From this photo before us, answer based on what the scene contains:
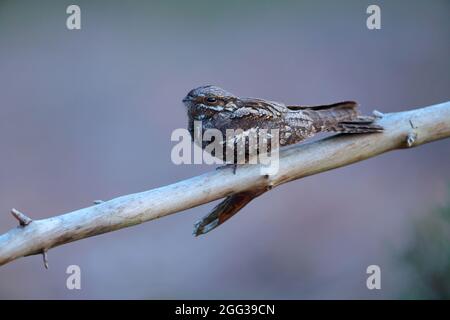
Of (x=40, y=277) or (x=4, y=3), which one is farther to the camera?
(x=4, y=3)

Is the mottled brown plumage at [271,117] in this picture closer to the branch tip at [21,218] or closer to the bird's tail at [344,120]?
the bird's tail at [344,120]

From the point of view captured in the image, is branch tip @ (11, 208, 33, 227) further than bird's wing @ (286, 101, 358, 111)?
No

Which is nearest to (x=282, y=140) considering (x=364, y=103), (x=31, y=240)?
(x=31, y=240)

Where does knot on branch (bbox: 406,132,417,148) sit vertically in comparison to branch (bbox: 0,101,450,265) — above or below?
above

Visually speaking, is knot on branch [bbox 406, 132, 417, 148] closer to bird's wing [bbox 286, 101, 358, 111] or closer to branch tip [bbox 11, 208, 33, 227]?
bird's wing [bbox 286, 101, 358, 111]

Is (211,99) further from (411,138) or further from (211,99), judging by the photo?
(411,138)

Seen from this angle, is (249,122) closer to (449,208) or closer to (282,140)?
(282,140)

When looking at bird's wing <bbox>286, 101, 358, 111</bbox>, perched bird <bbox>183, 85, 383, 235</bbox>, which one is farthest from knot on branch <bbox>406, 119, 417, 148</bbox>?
bird's wing <bbox>286, 101, 358, 111</bbox>

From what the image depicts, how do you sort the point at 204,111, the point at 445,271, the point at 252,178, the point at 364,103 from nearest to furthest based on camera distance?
the point at 252,178, the point at 204,111, the point at 445,271, the point at 364,103
